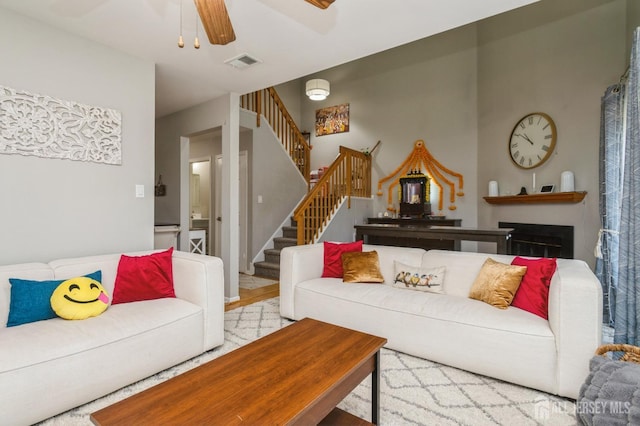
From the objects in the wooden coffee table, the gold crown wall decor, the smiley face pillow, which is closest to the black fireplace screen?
the gold crown wall decor

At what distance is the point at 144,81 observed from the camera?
10.5 feet

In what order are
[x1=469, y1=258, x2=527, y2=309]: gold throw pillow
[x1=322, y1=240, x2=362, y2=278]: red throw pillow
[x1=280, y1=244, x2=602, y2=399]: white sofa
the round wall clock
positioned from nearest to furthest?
[x1=280, y1=244, x2=602, y2=399]: white sofa, [x1=469, y1=258, x2=527, y2=309]: gold throw pillow, [x1=322, y1=240, x2=362, y2=278]: red throw pillow, the round wall clock

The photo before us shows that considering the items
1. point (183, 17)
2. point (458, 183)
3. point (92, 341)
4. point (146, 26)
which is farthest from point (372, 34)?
point (458, 183)

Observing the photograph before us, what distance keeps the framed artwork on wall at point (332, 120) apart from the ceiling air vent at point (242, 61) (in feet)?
13.7

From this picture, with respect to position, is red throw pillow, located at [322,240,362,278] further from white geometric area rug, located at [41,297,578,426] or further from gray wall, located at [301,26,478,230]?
gray wall, located at [301,26,478,230]

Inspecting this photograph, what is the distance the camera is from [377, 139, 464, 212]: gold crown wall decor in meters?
5.77

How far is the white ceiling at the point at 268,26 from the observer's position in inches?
90.0

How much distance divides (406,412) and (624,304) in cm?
173

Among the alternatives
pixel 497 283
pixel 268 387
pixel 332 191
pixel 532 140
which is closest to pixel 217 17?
pixel 268 387

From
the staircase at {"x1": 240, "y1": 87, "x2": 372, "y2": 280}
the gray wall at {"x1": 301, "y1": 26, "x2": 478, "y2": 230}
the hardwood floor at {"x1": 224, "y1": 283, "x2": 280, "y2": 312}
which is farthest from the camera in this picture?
the gray wall at {"x1": 301, "y1": 26, "x2": 478, "y2": 230}

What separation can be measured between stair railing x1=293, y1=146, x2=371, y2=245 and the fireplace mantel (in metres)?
2.29

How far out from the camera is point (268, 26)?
8.33ft

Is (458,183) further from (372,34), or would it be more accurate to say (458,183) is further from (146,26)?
(146,26)

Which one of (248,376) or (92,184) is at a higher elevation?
(92,184)
